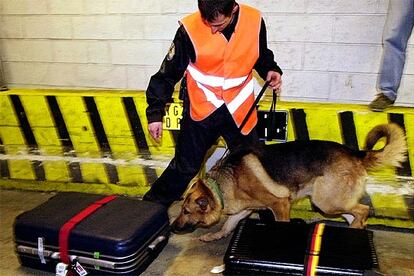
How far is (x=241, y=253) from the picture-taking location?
8.52 ft

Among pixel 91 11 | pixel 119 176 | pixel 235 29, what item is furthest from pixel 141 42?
pixel 235 29

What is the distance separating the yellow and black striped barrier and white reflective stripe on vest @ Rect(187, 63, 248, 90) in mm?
670

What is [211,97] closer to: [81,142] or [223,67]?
[223,67]

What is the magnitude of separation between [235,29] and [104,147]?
6.16 feet

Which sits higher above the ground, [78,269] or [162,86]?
[162,86]

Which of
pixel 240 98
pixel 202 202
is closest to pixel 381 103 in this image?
pixel 240 98

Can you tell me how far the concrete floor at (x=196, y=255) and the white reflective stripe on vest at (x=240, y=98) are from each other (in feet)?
3.40

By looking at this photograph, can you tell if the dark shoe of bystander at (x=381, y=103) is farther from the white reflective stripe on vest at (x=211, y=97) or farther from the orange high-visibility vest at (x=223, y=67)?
the white reflective stripe on vest at (x=211, y=97)

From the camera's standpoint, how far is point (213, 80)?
9.92ft

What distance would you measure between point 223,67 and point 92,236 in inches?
55.0

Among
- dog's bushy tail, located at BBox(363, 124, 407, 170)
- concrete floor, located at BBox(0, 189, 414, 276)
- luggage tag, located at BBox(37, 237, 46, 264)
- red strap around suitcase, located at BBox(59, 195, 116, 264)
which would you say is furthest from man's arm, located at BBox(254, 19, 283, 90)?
luggage tag, located at BBox(37, 237, 46, 264)

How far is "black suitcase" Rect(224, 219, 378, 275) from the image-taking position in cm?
241

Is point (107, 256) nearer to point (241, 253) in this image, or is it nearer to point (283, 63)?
point (241, 253)

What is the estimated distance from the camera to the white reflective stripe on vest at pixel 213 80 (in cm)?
302
